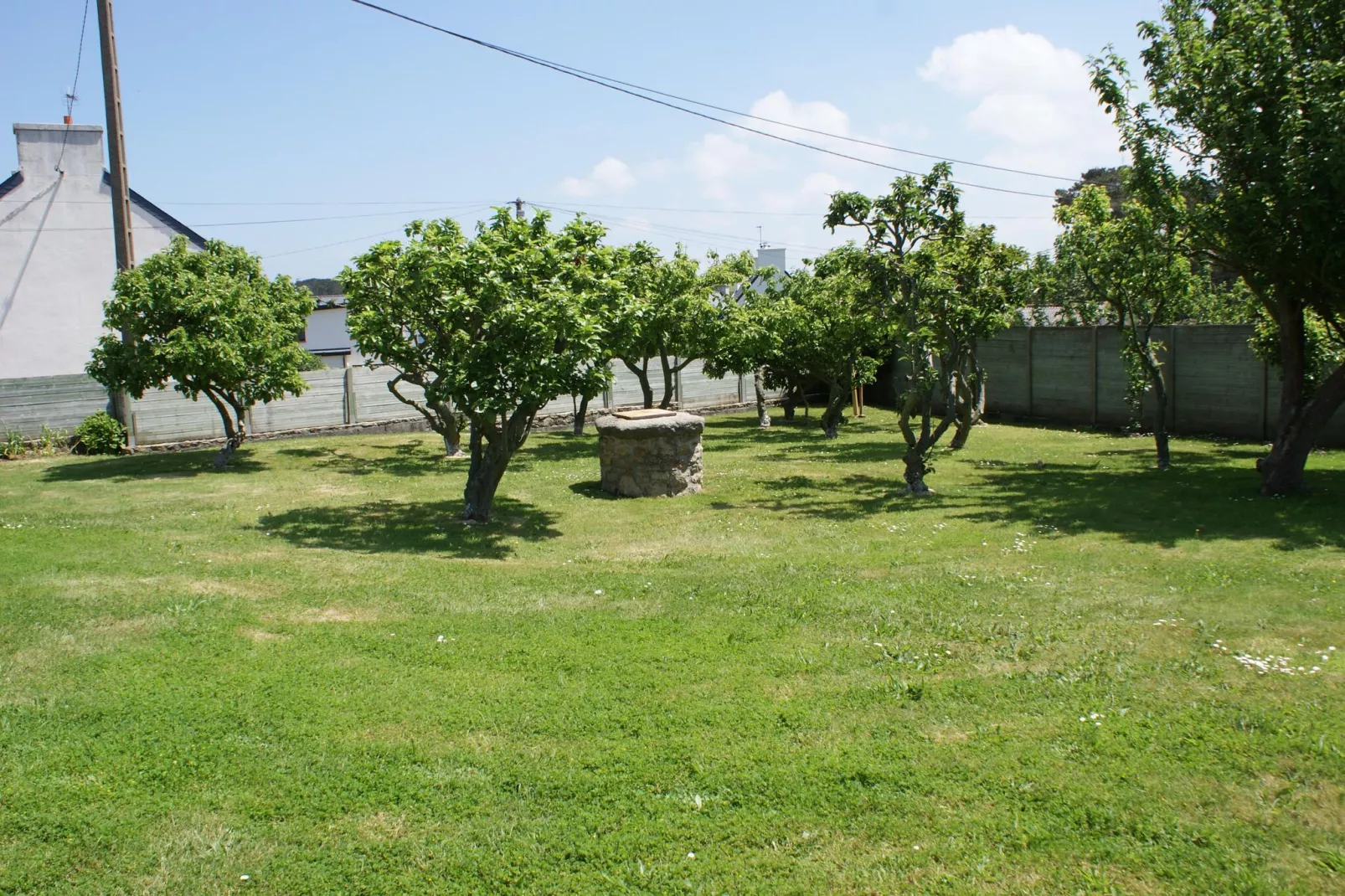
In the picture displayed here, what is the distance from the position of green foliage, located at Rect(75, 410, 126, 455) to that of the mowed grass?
9949 mm

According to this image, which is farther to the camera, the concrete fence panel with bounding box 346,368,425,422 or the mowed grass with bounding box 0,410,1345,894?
the concrete fence panel with bounding box 346,368,425,422

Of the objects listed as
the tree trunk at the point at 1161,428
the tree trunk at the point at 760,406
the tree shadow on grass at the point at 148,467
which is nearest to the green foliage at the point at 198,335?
the tree shadow on grass at the point at 148,467

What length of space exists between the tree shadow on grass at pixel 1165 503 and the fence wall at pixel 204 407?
7.02m

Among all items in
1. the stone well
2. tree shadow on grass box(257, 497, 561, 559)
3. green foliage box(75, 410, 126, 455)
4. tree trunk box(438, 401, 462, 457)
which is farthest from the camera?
green foliage box(75, 410, 126, 455)

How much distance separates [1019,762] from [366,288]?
10.2 metres

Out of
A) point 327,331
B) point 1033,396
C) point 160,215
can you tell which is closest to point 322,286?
point 327,331

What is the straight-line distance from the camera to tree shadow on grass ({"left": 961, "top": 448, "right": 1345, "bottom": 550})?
1097cm

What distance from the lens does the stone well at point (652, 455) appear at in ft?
48.3

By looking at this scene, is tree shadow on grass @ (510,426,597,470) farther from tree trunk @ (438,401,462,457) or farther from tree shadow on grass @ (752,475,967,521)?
tree shadow on grass @ (752,475,967,521)

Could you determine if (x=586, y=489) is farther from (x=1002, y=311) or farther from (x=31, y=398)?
(x=31, y=398)

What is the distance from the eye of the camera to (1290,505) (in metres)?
12.3

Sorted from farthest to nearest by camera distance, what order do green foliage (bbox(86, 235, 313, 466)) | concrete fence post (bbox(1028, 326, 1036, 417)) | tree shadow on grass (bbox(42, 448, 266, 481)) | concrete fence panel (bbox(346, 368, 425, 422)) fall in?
concrete fence post (bbox(1028, 326, 1036, 417))
concrete fence panel (bbox(346, 368, 425, 422))
tree shadow on grass (bbox(42, 448, 266, 481))
green foliage (bbox(86, 235, 313, 466))

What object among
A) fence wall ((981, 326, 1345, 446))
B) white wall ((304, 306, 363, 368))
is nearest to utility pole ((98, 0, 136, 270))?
fence wall ((981, 326, 1345, 446))

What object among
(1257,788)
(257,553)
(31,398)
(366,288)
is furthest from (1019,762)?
(31,398)
